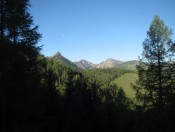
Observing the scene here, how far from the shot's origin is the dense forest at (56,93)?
14.9 m

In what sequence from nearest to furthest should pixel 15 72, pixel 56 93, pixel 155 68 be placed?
pixel 15 72 → pixel 155 68 → pixel 56 93

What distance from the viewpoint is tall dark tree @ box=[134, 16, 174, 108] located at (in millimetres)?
21828

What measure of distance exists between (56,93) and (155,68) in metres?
12.4

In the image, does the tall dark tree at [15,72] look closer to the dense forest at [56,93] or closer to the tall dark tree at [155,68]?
the dense forest at [56,93]

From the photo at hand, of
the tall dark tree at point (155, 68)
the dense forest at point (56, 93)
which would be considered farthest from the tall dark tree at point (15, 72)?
the tall dark tree at point (155, 68)

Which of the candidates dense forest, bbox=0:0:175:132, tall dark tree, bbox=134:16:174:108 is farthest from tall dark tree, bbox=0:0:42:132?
tall dark tree, bbox=134:16:174:108

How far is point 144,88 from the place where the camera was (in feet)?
74.2

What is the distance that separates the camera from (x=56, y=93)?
2783 centimetres

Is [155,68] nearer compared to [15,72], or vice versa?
[15,72]

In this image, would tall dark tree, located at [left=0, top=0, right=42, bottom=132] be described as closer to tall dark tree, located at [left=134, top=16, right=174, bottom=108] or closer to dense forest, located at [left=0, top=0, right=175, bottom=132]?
dense forest, located at [left=0, top=0, right=175, bottom=132]

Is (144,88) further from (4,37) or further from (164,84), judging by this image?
(4,37)

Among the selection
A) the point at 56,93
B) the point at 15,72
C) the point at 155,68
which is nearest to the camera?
the point at 15,72

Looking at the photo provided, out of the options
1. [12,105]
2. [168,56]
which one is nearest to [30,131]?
[12,105]

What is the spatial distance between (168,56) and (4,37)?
1561cm
